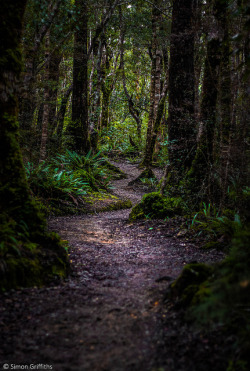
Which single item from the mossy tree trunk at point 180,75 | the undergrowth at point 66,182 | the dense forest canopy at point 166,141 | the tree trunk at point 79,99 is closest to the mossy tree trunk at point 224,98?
the dense forest canopy at point 166,141

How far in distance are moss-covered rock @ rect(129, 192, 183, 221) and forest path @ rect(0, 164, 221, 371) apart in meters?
1.80

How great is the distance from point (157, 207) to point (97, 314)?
432cm

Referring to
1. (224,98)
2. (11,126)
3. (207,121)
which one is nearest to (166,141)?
(207,121)

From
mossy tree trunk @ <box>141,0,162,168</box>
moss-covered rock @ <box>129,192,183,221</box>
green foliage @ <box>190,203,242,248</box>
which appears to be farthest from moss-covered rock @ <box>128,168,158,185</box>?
green foliage @ <box>190,203,242,248</box>

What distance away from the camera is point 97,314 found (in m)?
2.60

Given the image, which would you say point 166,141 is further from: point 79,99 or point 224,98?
point 79,99

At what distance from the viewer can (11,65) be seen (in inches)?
129

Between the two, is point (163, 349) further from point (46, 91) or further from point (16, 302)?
point (46, 91)

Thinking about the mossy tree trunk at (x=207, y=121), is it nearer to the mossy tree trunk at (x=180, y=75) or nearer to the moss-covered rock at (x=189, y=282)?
the mossy tree trunk at (x=180, y=75)

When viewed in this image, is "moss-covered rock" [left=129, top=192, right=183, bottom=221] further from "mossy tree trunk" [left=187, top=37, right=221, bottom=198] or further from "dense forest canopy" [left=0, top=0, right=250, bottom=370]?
"mossy tree trunk" [left=187, top=37, right=221, bottom=198]

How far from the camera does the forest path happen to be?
1970 millimetres

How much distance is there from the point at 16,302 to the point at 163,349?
1407 millimetres

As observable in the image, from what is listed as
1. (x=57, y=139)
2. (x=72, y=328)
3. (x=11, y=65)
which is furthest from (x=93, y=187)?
(x=72, y=328)

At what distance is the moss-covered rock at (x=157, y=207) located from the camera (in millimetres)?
6496
